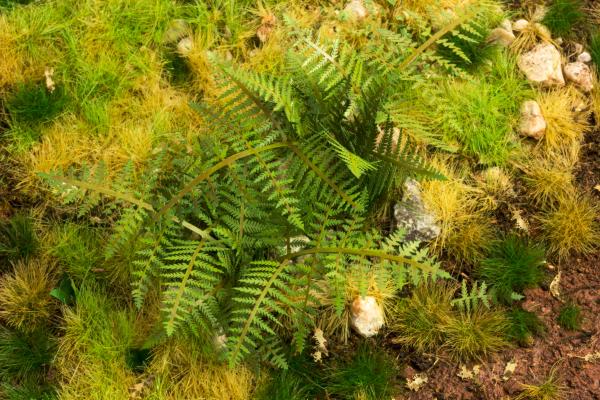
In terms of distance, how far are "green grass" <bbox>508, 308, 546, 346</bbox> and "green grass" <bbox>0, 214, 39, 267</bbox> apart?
2345mm

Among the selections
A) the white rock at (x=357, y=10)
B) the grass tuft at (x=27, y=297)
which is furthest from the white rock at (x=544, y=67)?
the grass tuft at (x=27, y=297)

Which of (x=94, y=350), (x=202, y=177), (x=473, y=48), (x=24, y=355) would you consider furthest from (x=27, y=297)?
(x=473, y=48)

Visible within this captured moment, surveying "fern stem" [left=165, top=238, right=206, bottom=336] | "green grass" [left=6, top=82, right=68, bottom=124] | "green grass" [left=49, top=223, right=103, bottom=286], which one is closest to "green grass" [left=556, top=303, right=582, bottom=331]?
"fern stem" [left=165, top=238, right=206, bottom=336]

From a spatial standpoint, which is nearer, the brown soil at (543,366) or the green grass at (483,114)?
the brown soil at (543,366)

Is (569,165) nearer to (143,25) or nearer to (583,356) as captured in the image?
(583,356)

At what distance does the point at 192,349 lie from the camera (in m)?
2.88

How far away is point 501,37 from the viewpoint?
3.29m

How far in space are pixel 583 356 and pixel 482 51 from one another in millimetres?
1588

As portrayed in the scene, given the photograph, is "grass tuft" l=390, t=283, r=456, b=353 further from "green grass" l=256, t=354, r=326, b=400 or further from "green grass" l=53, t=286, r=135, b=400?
"green grass" l=53, t=286, r=135, b=400

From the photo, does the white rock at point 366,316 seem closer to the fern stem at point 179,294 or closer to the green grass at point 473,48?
the fern stem at point 179,294

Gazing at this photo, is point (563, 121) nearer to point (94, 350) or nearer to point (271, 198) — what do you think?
point (271, 198)

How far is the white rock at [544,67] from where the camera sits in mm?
3256

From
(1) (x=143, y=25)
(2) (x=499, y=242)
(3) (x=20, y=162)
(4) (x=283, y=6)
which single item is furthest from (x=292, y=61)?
(3) (x=20, y=162)

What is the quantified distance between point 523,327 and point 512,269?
274 mm
